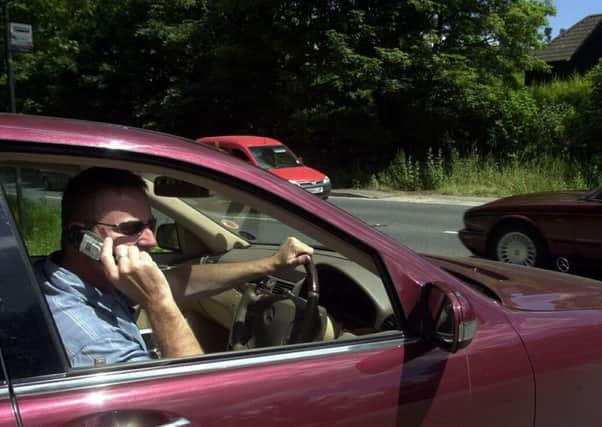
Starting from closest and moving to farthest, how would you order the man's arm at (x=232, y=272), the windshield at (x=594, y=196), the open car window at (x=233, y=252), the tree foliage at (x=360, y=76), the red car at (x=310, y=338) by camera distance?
the red car at (x=310, y=338), the open car window at (x=233, y=252), the man's arm at (x=232, y=272), the windshield at (x=594, y=196), the tree foliage at (x=360, y=76)

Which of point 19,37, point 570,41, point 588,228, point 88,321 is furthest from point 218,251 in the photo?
point 570,41

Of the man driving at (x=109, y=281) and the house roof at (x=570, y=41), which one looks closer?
the man driving at (x=109, y=281)

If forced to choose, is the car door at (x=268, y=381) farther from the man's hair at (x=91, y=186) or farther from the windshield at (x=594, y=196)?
the windshield at (x=594, y=196)

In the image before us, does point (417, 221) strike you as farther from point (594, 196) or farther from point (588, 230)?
point (588, 230)

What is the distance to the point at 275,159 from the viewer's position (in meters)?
17.2

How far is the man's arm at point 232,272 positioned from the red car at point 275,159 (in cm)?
1369

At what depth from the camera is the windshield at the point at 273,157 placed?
55.3 feet

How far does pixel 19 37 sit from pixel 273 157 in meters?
8.93

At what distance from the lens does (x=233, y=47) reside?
26.2 metres

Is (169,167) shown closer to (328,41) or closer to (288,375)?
(288,375)

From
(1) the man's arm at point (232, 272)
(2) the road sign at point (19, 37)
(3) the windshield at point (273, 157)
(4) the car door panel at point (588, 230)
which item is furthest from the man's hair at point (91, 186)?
(3) the windshield at point (273, 157)

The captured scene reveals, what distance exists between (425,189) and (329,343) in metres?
19.0

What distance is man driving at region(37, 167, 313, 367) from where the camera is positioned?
1.78 metres

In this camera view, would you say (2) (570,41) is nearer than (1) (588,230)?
No
